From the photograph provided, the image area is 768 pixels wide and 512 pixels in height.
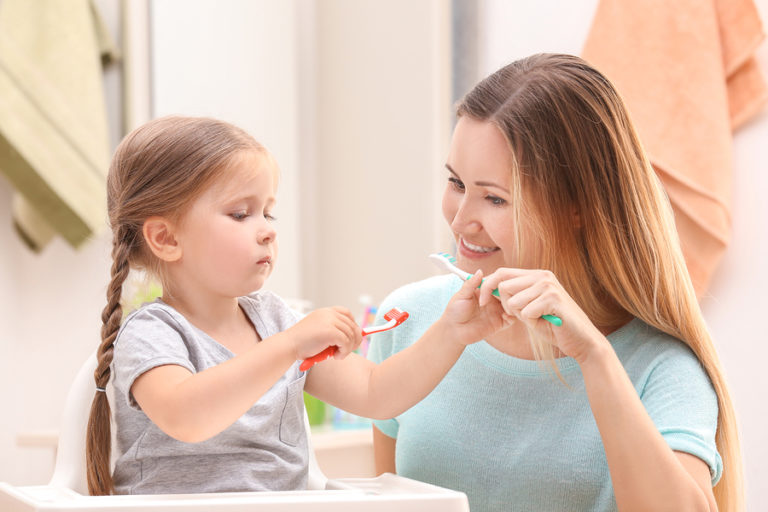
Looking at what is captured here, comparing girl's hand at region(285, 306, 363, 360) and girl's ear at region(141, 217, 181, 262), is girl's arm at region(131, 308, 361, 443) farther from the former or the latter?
girl's ear at region(141, 217, 181, 262)

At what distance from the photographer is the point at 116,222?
892mm

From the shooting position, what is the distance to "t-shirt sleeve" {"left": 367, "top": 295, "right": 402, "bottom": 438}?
3.70ft

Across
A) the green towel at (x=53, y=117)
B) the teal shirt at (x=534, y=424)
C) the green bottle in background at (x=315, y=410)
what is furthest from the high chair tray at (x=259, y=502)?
the green towel at (x=53, y=117)

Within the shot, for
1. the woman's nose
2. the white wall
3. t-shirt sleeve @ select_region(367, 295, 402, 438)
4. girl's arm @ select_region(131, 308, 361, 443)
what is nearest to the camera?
girl's arm @ select_region(131, 308, 361, 443)

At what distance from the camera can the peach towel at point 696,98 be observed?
147cm

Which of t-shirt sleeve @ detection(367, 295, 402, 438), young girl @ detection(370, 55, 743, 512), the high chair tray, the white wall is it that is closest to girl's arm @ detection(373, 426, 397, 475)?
t-shirt sleeve @ detection(367, 295, 402, 438)

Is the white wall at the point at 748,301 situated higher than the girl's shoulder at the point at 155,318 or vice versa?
the girl's shoulder at the point at 155,318

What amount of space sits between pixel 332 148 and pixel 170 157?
1.30 m

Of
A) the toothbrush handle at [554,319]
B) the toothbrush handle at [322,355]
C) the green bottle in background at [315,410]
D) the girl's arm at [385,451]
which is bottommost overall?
the green bottle in background at [315,410]

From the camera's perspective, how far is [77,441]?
85 centimetres

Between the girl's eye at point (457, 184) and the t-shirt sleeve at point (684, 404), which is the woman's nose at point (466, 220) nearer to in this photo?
the girl's eye at point (457, 184)

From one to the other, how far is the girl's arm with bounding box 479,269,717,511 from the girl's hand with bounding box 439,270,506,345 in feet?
0.17

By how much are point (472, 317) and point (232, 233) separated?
0.85ft

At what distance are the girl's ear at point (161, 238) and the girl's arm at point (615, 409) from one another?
320 mm
